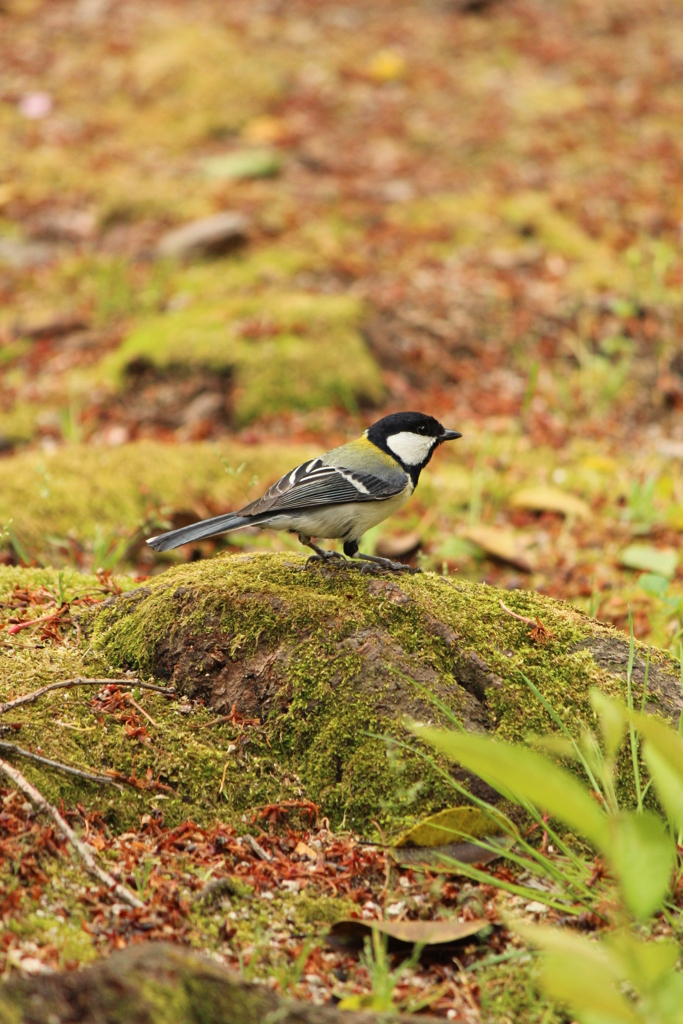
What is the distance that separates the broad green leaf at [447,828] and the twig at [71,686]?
913 millimetres

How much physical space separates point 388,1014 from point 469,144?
9.92 meters

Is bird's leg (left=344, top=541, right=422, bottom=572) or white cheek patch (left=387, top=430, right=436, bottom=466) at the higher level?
white cheek patch (left=387, top=430, right=436, bottom=466)

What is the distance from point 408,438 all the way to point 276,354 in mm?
3109

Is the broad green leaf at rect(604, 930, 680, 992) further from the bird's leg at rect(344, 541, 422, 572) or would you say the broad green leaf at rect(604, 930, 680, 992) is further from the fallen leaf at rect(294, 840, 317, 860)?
the bird's leg at rect(344, 541, 422, 572)

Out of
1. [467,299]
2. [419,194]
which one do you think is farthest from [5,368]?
[419,194]

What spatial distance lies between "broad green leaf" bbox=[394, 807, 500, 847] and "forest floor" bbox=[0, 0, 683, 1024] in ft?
0.34

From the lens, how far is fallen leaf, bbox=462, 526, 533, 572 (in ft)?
16.7

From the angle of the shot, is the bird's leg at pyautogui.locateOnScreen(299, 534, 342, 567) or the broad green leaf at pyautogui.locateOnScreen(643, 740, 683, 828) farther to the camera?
the bird's leg at pyautogui.locateOnScreen(299, 534, 342, 567)

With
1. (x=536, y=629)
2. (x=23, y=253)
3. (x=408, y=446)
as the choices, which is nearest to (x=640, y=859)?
(x=536, y=629)

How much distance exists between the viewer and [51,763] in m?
2.61

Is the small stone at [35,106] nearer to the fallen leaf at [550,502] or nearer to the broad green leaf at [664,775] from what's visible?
the fallen leaf at [550,502]

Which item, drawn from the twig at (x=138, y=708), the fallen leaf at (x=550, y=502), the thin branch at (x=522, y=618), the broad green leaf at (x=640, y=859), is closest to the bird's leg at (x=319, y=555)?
the thin branch at (x=522, y=618)

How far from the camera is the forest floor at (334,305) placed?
3611 mm

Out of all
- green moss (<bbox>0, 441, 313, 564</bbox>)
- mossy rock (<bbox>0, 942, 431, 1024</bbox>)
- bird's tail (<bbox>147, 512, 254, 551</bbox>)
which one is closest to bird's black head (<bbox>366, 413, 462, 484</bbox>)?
bird's tail (<bbox>147, 512, 254, 551</bbox>)
